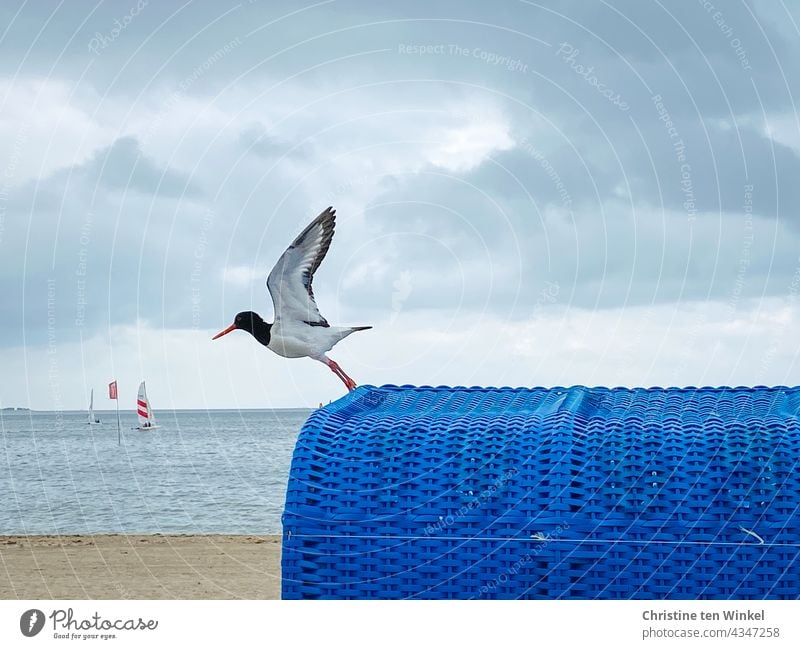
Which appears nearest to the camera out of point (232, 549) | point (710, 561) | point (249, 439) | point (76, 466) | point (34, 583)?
point (710, 561)

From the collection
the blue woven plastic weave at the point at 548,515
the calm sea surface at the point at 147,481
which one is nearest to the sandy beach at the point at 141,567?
the calm sea surface at the point at 147,481

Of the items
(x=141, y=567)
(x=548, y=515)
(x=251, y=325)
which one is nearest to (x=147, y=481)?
(x=141, y=567)

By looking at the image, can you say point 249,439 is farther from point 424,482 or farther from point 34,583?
point 424,482

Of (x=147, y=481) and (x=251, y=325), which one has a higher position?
(x=251, y=325)

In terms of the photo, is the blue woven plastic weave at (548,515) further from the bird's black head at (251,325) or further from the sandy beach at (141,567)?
the sandy beach at (141,567)

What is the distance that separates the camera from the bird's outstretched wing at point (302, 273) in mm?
4230

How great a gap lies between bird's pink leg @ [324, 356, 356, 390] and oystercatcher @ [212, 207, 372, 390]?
0.15ft

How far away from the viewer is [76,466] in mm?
22422

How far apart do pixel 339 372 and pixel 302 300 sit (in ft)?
1.42

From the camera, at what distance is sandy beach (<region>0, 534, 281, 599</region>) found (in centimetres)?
582

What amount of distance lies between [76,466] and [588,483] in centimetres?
2213

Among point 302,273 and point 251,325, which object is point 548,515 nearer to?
point 302,273

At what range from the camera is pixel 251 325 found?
450 centimetres
